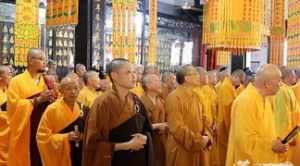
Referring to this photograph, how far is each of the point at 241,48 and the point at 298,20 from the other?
836 millimetres

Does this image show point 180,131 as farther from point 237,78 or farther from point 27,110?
point 237,78

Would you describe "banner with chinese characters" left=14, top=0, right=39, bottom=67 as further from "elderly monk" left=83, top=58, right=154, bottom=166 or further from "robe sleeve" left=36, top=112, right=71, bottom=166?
"elderly monk" left=83, top=58, right=154, bottom=166

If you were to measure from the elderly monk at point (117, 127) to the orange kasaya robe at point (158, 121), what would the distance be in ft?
5.96

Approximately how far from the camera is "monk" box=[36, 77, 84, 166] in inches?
198

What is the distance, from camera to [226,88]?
847cm

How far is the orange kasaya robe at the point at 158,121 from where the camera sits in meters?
6.18

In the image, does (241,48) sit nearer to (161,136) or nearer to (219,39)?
(219,39)

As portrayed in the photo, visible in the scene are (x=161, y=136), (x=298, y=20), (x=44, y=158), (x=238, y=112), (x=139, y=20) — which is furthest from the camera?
(x=139, y=20)

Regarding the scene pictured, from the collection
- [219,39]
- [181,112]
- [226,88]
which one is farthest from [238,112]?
[226,88]

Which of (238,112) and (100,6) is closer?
(238,112)

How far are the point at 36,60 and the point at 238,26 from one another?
9.42 feet

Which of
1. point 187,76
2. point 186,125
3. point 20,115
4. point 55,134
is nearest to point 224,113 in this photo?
point 187,76

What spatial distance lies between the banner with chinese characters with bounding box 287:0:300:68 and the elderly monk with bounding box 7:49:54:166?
3212 millimetres

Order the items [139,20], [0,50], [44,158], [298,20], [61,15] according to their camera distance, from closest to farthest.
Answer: [44,158] < [298,20] < [61,15] < [0,50] < [139,20]
